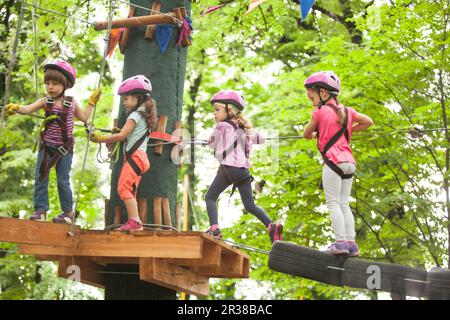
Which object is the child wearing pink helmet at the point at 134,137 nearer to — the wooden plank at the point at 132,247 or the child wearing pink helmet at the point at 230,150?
the wooden plank at the point at 132,247

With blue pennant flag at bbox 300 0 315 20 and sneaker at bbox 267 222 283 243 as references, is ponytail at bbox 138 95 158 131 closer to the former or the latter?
sneaker at bbox 267 222 283 243

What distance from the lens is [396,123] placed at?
41.4 ft

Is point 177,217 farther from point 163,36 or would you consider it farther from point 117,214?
point 163,36

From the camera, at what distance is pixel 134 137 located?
765 centimetres

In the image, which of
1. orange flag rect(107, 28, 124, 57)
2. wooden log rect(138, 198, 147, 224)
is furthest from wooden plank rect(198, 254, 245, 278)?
orange flag rect(107, 28, 124, 57)

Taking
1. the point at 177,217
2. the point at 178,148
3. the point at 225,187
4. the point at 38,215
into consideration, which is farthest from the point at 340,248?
the point at 38,215

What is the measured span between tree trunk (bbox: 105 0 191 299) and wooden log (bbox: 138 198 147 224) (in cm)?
4

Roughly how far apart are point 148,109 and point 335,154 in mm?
1847

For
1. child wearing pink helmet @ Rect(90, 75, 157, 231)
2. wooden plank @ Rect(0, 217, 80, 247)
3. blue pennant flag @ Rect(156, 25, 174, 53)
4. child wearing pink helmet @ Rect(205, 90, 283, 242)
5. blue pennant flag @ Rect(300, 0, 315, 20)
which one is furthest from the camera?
blue pennant flag @ Rect(156, 25, 174, 53)

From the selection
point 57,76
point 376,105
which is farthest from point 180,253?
point 376,105

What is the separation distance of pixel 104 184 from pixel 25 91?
3.07 metres

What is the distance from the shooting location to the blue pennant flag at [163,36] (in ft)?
27.2

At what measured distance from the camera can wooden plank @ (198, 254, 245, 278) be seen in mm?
7930

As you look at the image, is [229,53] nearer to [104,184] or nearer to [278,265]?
[104,184]
